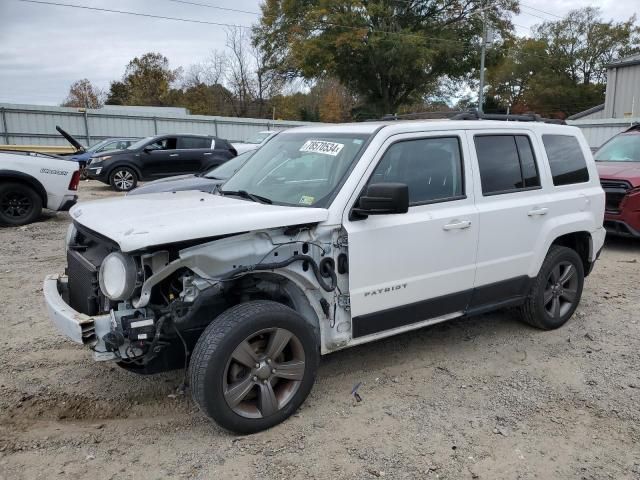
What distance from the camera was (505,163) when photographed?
4445 mm

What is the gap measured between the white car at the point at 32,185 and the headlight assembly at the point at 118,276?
7.70 metres

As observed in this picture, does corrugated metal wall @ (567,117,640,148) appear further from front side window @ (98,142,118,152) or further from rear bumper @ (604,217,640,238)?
front side window @ (98,142,118,152)

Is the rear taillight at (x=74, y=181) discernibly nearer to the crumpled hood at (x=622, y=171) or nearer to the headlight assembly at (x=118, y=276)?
the headlight assembly at (x=118, y=276)

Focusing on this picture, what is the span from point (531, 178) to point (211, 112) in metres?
43.6

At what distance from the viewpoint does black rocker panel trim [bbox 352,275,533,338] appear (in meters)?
3.70

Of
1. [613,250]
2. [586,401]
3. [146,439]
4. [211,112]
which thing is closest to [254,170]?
[146,439]

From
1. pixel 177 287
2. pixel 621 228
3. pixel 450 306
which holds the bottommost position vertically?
pixel 621 228

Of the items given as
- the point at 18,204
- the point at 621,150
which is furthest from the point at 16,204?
the point at 621,150

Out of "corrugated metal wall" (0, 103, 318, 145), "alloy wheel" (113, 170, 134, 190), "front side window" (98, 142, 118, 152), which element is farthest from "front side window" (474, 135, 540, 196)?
"corrugated metal wall" (0, 103, 318, 145)

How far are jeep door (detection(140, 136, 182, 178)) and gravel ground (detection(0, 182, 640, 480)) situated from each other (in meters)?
11.5

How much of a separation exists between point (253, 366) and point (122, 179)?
45.7 feet

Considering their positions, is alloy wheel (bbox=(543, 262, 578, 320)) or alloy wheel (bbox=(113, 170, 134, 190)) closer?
alloy wheel (bbox=(543, 262, 578, 320))

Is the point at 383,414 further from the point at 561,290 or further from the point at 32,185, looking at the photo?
the point at 32,185

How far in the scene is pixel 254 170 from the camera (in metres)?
4.39
